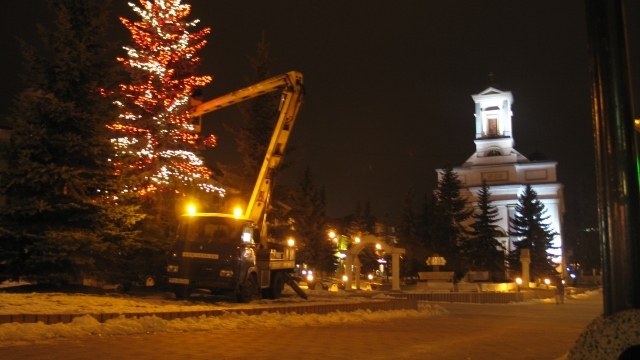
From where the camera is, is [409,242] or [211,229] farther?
[409,242]

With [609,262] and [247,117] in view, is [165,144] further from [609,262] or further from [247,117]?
[609,262]

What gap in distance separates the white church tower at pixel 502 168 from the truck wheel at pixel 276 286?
195 ft

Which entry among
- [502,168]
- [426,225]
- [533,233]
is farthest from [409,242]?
[502,168]

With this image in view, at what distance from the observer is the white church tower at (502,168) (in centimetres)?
7688

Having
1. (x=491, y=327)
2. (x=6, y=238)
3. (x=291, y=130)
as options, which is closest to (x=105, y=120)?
(x=6, y=238)

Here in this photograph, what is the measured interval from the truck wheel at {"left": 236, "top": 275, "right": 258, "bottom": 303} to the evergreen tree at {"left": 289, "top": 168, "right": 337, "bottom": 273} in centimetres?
3706

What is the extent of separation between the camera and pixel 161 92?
21672mm

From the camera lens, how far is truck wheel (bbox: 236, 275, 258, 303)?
1634 cm

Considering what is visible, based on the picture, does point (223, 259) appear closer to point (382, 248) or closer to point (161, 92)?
point (161, 92)

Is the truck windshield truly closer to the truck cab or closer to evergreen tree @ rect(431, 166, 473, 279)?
the truck cab

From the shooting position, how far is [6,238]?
15586mm

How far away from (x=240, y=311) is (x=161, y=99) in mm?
10605

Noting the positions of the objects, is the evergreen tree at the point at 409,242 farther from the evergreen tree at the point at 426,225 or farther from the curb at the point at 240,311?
the curb at the point at 240,311

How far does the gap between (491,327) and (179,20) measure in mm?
14117
